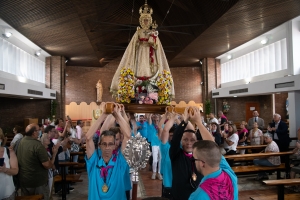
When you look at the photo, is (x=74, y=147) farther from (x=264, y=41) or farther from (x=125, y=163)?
A: (x=264, y=41)

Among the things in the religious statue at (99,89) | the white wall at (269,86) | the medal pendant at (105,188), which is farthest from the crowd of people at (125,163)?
the religious statue at (99,89)

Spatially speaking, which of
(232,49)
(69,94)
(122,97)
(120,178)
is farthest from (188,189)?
(69,94)

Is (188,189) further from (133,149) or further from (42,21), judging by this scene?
(42,21)

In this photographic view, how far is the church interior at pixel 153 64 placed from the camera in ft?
14.7

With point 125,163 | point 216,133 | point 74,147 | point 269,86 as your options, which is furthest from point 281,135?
point 125,163

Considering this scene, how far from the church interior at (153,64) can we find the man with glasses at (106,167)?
902mm

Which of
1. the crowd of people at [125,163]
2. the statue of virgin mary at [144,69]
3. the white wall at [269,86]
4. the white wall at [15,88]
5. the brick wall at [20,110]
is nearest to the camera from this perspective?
the crowd of people at [125,163]

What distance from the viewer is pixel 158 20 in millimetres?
15172

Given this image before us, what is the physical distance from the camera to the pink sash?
173cm

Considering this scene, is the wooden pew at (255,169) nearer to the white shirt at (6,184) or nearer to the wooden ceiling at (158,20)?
the white shirt at (6,184)

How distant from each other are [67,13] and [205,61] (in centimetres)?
1055

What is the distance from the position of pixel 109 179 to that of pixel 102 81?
18.9 m

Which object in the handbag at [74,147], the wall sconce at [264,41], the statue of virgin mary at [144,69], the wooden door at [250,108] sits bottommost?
the handbag at [74,147]

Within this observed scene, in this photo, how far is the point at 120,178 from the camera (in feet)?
8.22
